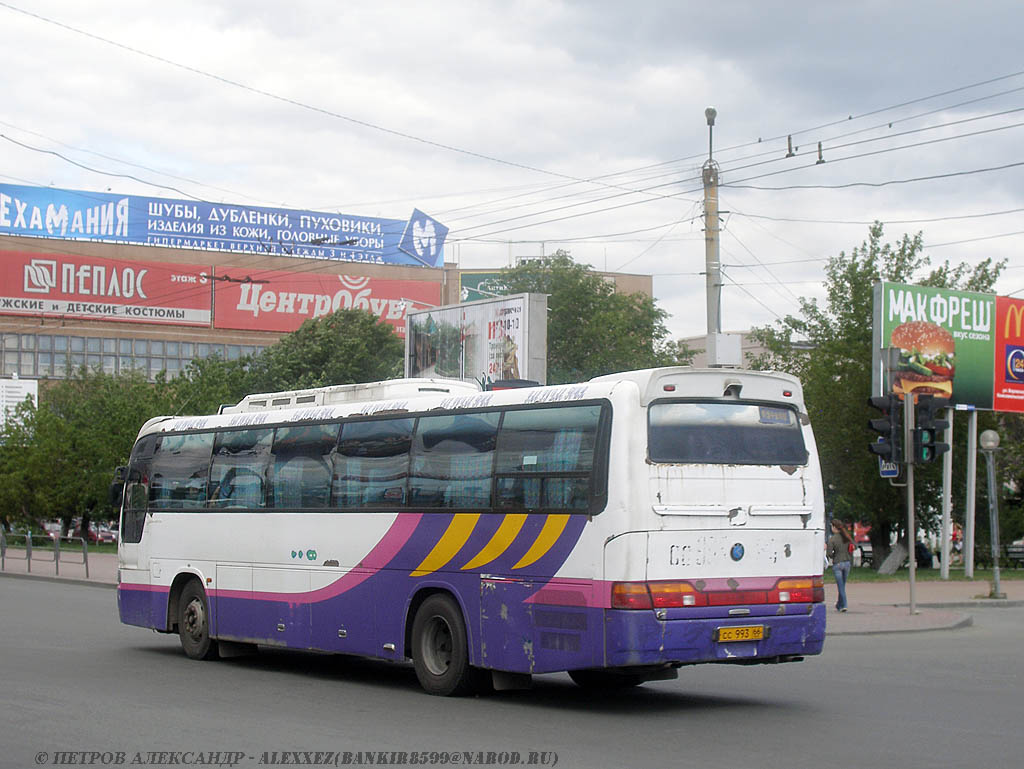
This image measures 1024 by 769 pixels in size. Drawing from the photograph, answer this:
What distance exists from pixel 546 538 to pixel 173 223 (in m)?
95.1

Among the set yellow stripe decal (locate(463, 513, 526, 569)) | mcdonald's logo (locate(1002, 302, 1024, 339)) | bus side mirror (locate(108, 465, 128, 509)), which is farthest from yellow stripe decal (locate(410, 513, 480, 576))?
mcdonald's logo (locate(1002, 302, 1024, 339))

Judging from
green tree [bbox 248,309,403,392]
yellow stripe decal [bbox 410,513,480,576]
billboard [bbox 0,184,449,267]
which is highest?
billboard [bbox 0,184,449,267]

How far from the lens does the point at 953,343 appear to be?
39.2 metres

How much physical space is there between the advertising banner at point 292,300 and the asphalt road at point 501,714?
290ft

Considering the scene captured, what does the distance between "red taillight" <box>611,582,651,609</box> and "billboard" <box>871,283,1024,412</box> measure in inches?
1069

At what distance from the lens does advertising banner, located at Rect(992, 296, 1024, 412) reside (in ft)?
132

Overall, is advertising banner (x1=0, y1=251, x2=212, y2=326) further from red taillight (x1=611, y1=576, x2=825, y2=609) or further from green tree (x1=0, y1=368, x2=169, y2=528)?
red taillight (x1=611, y1=576, x2=825, y2=609)

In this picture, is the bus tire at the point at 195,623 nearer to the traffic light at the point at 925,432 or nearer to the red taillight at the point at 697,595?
the red taillight at the point at 697,595

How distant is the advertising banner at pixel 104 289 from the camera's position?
96562 mm

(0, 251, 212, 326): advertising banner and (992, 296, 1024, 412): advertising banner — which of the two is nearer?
(992, 296, 1024, 412): advertising banner

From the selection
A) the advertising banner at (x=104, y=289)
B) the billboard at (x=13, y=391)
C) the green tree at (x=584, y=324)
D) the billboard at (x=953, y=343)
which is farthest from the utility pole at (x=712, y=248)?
the advertising banner at (x=104, y=289)

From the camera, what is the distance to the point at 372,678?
48.1ft

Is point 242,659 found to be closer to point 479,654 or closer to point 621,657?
point 479,654

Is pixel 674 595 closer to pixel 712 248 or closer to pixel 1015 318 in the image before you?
pixel 712 248
